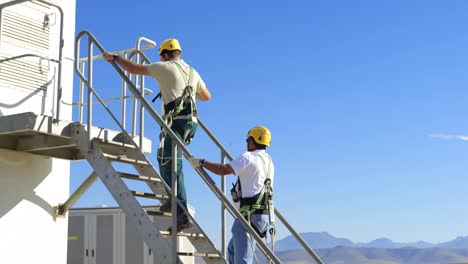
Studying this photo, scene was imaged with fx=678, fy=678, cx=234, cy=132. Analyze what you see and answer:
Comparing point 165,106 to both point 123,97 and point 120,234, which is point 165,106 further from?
point 120,234

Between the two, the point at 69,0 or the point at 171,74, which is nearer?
the point at 171,74

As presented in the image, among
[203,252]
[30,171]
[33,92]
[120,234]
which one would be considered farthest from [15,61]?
[120,234]

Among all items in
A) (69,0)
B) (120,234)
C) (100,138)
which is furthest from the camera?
(120,234)

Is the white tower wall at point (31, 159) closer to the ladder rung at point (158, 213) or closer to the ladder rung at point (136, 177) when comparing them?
the ladder rung at point (136, 177)

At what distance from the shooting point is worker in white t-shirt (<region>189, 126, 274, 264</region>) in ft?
21.5

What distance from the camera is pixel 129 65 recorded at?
7.59 metres

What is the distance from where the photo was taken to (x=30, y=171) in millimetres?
9344

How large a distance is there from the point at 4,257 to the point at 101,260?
5.51 meters

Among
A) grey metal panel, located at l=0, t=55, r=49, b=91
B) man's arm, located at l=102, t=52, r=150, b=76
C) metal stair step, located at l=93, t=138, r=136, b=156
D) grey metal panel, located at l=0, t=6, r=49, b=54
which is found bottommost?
metal stair step, located at l=93, t=138, r=136, b=156

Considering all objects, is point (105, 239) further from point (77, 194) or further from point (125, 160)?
point (125, 160)

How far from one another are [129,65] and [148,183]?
4.72 ft

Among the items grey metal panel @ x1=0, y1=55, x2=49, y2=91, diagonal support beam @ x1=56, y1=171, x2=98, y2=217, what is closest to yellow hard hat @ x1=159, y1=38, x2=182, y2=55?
grey metal panel @ x1=0, y1=55, x2=49, y2=91

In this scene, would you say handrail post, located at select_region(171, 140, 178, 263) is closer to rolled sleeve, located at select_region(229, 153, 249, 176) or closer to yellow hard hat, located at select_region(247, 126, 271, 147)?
rolled sleeve, located at select_region(229, 153, 249, 176)

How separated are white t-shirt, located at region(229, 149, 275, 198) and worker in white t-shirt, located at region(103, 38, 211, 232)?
0.84 metres
